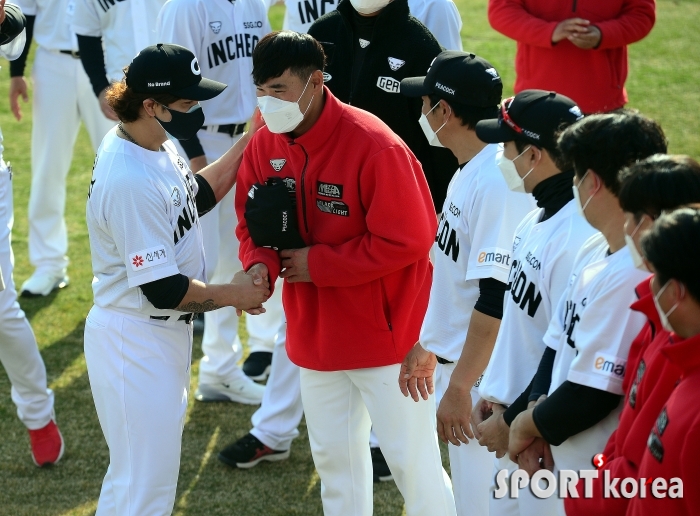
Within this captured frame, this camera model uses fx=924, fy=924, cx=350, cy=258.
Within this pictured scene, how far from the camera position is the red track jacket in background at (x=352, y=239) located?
3480 mm

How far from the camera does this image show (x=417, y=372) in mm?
3574

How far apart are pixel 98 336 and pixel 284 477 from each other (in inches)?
60.8

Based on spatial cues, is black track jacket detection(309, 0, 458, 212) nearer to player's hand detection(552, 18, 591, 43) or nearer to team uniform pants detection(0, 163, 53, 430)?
player's hand detection(552, 18, 591, 43)

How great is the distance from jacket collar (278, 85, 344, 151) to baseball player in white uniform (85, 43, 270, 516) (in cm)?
46

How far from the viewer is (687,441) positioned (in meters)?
2.07

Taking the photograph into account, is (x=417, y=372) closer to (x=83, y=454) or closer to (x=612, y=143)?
(x=612, y=143)

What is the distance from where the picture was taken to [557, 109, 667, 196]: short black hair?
253cm

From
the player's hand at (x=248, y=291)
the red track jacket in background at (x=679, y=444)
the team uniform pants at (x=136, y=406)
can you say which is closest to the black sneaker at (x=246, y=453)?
the team uniform pants at (x=136, y=406)

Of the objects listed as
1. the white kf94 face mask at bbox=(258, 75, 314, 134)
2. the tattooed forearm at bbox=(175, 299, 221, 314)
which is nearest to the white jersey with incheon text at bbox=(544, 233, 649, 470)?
the white kf94 face mask at bbox=(258, 75, 314, 134)

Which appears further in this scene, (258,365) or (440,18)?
(258,365)

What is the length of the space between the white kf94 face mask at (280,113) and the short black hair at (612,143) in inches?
49.5

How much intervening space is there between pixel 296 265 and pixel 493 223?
0.80 metres

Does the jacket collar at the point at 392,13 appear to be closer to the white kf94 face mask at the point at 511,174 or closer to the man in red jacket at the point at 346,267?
the man in red jacket at the point at 346,267

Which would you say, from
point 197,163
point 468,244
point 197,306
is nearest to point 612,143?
point 468,244
